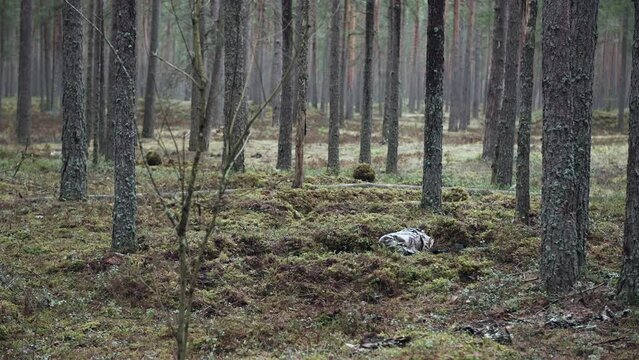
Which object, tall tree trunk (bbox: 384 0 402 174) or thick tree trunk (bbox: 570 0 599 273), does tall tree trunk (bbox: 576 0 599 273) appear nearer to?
thick tree trunk (bbox: 570 0 599 273)

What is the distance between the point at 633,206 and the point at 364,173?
34.4 feet

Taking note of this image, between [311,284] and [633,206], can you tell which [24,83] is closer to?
[311,284]

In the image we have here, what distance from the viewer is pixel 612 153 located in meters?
27.3

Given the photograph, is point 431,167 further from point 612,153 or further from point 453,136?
point 453,136

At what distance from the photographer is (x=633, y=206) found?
706 centimetres

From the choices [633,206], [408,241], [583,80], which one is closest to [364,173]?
[408,241]

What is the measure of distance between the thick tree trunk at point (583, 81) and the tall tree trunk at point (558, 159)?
132cm

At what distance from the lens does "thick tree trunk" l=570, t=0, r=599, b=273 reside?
9.29m

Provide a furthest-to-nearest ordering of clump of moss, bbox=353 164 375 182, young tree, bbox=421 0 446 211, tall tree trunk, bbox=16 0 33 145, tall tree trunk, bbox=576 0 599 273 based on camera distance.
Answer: tall tree trunk, bbox=16 0 33 145
clump of moss, bbox=353 164 375 182
young tree, bbox=421 0 446 211
tall tree trunk, bbox=576 0 599 273

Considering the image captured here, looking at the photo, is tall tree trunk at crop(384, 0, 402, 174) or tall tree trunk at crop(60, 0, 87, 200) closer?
tall tree trunk at crop(60, 0, 87, 200)

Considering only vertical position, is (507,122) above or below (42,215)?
above

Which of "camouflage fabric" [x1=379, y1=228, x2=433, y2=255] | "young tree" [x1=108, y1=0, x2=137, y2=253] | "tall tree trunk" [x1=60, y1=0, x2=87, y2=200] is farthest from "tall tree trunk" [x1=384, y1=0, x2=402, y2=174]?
"young tree" [x1=108, y1=0, x2=137, y2=253]

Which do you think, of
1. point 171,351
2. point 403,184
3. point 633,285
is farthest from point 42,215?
point 633,285

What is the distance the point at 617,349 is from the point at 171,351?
4508 millimetres
